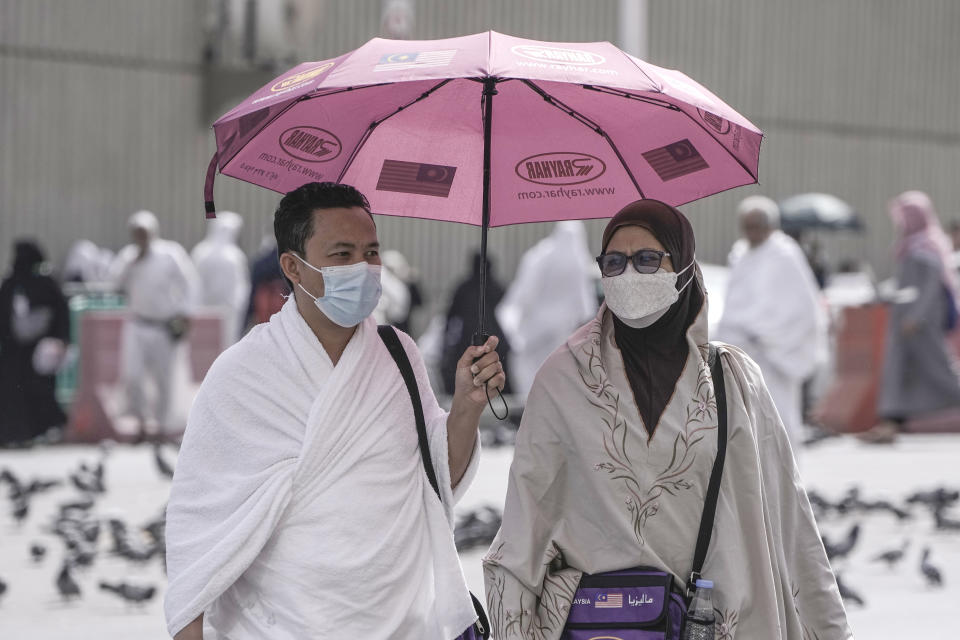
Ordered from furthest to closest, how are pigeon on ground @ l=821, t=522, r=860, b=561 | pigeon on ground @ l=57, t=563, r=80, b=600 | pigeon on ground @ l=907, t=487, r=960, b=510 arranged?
pigeon on ground @ l=907, t=487, r=960, b=510, pigeon on ground @ l=821, t=522, r=860, b=561, pigeon on ground @ l=57, t=563, r=80, b=600

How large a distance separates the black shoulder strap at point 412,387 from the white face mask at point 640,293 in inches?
18.4

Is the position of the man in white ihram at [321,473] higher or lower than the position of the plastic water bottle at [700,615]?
higher

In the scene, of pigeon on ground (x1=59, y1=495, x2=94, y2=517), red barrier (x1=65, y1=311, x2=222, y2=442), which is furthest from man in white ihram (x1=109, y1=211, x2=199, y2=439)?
pigeon on ground (x1=59, y1=495, x2=94, y2=517)

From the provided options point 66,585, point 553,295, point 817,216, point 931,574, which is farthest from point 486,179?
point 817,216

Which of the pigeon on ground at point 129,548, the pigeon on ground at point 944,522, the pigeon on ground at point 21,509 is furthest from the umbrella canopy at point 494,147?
the pigeon on ground at point 944,522

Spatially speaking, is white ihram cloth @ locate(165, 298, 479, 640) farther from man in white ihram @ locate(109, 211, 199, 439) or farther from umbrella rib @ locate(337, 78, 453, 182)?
man in white ihram @ locate(109, 211, 199, 439)

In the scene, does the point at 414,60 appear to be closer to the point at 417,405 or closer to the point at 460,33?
the point at 417,405

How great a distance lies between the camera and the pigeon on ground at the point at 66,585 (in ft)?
22.5

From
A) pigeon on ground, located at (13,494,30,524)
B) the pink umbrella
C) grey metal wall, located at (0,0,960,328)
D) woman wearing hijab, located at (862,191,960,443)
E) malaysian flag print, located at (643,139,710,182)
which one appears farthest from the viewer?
grey metal wall, located at (0,0,960,328)

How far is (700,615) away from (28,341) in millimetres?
10393

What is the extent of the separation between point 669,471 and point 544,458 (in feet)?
0.90

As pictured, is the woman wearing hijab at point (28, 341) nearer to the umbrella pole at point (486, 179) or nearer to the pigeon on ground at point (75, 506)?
the pigeon on ground at point (75, 506)

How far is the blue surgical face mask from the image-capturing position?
3.28 metres

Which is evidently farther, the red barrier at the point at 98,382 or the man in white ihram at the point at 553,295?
the man in white ihram at the point at 553,295
